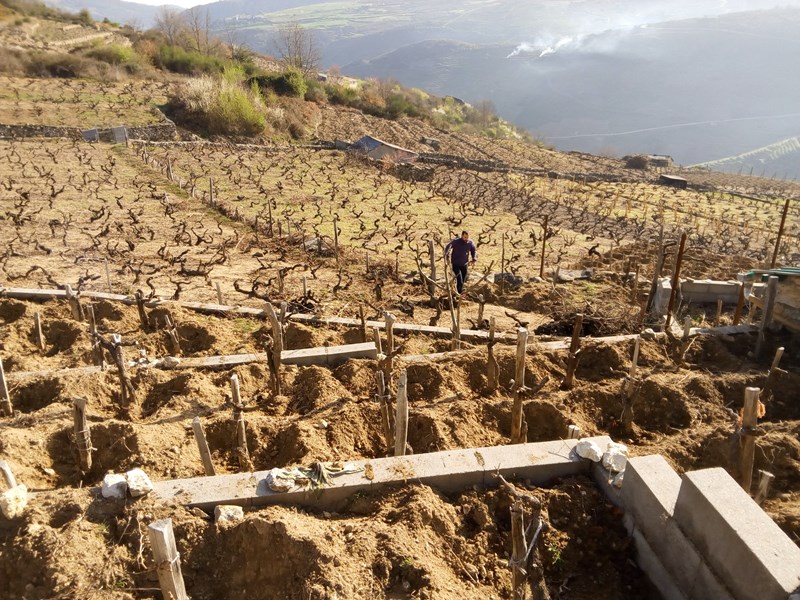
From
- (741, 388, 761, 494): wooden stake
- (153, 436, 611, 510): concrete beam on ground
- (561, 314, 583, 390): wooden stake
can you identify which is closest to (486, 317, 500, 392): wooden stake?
(561, 314, 583, 390): wooden stake

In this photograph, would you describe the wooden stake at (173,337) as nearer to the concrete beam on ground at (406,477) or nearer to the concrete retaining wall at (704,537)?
the concrete beam on ground at (406,477)

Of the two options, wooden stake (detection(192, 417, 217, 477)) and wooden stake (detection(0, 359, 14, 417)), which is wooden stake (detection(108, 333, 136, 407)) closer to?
wooden stake (detection(0, 359, 14, 417))

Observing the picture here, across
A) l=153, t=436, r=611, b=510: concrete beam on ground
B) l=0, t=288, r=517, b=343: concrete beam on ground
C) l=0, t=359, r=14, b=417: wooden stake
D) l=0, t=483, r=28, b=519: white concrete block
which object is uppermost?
l=0, t=483, r=28, b=519: white concrete block

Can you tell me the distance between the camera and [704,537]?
10.9 feet

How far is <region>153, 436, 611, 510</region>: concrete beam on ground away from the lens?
12.3 ft

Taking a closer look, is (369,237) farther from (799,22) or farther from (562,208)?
(799,22)

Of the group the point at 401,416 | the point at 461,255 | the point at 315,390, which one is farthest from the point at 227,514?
the point at 461,255

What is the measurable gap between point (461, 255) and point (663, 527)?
276 inches

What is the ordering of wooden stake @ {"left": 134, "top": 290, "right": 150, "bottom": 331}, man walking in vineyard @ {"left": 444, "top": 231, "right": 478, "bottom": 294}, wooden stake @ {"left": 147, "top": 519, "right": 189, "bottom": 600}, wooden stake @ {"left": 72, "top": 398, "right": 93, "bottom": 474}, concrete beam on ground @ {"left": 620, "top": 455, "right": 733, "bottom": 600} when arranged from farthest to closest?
man walking in vineyard @ {"left": 444, "top": 231, "right": 478, "bottom": 294} < wooden stake @ {"left": 134, "top": 290, "right": 150, "bottom": 331} < wooden stake @ {"left": 72, "top": 398, "right": 93, "bottom": 474} < concrete beam on ground @ {"left": 620, "top": 455, "right": 733, "bottom": 600} < wooden stake @ {"left": 147, "top": 519, "right": 189, "bottom": 600}

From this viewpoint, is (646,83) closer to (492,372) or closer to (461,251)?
(461,251)

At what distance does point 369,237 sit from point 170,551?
491 inches

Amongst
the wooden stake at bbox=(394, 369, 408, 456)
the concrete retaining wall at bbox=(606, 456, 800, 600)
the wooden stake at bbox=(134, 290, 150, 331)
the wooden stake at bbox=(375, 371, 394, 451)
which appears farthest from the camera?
the wooden stake at bbox=(134, 290, 150, 331)

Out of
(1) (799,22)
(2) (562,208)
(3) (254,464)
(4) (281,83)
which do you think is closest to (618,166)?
(2) (562,208)

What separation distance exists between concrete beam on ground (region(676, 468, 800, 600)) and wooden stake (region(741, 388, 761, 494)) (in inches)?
33.6
